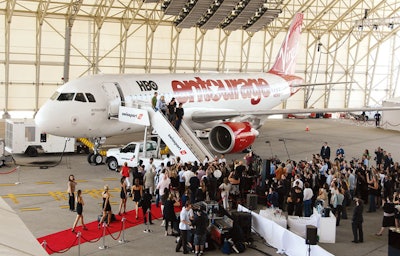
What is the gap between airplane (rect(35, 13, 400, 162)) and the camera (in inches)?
870

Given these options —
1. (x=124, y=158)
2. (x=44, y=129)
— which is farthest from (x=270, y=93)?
(x=44, y=129)

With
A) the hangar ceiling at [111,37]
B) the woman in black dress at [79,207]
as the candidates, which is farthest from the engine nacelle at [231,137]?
the hangar ceiling at [111,37]

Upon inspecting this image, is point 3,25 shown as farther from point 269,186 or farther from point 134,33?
point 269,186

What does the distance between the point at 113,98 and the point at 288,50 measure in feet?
56.8

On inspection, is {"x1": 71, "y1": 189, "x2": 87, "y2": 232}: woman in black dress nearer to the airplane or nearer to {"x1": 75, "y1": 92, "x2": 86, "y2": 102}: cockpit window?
the airplane

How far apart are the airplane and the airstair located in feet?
3.62

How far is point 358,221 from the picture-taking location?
14.0 metres

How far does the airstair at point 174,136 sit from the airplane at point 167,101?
110cm

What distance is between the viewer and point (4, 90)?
3800cm

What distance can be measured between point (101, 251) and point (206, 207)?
3121 millimetres

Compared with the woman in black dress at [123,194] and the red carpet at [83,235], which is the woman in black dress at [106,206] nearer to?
the red carpet at [83,235]

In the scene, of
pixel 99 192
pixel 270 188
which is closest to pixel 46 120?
pixel 99 192

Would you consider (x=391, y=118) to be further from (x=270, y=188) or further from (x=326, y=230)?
(x=326, y=230)

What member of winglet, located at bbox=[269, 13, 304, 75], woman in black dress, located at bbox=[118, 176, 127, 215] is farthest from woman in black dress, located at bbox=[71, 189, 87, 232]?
winglet, located at bbox=[269, 13, 304, 75]
